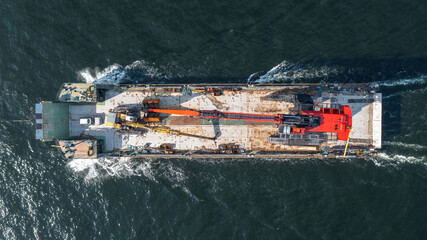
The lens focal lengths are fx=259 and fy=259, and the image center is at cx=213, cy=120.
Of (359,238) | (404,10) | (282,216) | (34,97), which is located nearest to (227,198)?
(282,216)

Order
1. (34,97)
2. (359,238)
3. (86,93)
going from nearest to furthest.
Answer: (86,93), (359,238), (34,97)

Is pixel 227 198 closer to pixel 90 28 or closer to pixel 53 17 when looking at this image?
pixel 90 28

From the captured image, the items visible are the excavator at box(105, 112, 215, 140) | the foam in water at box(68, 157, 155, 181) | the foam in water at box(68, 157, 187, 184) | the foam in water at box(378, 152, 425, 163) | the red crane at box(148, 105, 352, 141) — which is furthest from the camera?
the foam in water at box(68, 157, 155, 181)

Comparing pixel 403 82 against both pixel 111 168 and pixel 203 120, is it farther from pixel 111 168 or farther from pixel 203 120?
pixel 111 168

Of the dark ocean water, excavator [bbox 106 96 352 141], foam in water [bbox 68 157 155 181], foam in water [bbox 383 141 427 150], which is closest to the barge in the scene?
excavator [bbox 106 96 352 141]

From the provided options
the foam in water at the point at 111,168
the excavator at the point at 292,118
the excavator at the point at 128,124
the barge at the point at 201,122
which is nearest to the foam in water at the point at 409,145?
the barge at the point at 201,122

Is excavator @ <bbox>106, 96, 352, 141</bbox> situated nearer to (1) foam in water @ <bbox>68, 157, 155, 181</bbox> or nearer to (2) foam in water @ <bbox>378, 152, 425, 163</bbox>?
(1) foam in water @ <bbox>68, 157, 155, 181</bbox>
